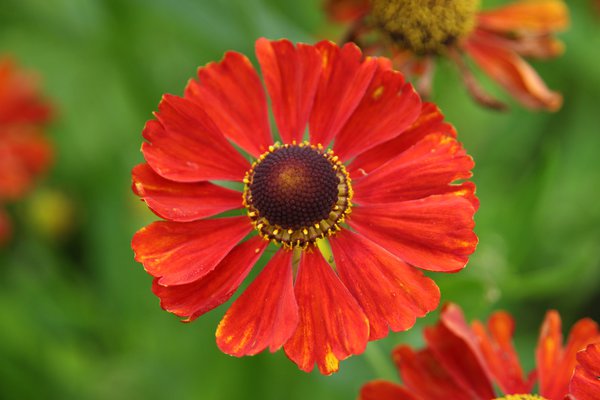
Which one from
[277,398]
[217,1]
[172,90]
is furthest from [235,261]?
[172,90]

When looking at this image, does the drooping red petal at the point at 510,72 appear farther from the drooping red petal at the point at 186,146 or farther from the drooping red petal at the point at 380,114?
the drooping red petal at the point at 186,146

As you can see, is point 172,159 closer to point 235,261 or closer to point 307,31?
point 235,261

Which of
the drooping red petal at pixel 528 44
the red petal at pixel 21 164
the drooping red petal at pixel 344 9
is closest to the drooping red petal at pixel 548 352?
the drooping red petal at pixel 528 44

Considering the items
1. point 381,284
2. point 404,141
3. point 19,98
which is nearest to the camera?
point 381,284

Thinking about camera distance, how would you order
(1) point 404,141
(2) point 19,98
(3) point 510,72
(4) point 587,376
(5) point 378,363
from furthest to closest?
(2) point 19,98 < (3) point 510,72 < (5) point 378,363 < (1) point 404,141 < (4) point 587,376

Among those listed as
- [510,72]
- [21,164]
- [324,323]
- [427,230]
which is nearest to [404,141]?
[427,230]

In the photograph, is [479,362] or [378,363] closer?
[479,362]

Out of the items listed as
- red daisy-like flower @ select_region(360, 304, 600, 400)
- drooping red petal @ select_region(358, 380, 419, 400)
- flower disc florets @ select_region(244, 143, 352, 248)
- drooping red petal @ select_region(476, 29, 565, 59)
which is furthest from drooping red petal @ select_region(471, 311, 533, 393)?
drooping red petal @ select_region(476, 29, 565, 59)

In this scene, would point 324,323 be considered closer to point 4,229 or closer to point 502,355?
point 502,355
